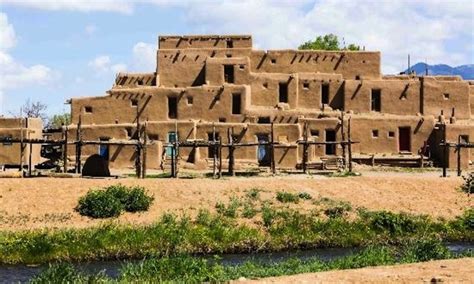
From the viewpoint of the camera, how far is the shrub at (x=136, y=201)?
28.6 m

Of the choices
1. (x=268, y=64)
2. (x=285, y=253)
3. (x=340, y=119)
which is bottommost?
(x=285, y=253)

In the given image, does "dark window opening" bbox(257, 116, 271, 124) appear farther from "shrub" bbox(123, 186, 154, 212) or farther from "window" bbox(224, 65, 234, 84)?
"shrub" bbox(123, 186, 154, 212)

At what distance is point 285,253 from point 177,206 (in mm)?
6095

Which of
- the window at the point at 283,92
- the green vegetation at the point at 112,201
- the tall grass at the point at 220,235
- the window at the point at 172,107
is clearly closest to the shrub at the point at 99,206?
the green vegetation at the point at 112,201

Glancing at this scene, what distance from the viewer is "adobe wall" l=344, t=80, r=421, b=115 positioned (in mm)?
47156

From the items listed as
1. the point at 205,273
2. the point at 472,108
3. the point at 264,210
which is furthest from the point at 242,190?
the point at 472,108

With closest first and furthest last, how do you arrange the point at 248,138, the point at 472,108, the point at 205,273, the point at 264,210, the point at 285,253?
1. the point at 205,273
2. the point at 285,253
3. the point at 264,210
4. the point at 248,138
5. the point at 472,108

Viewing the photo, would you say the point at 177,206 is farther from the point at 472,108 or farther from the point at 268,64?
the point at 472,108

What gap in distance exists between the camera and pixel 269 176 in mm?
36344

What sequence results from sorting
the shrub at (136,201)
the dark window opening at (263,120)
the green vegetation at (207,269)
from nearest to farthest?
the green vegetation at (207,269) < the shrub at (136,201) < the dark window opening at (263,120)

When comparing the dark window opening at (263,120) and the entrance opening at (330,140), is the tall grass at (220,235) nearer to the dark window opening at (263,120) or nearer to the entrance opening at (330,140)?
the entrance opening at (330,140)

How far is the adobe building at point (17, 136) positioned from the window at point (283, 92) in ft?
48.5

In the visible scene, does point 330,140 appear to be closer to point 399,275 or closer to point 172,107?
point 172,107

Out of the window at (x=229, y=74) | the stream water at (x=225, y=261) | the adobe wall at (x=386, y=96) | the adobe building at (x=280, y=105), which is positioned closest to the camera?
the stream water at (x=225, y=261)
